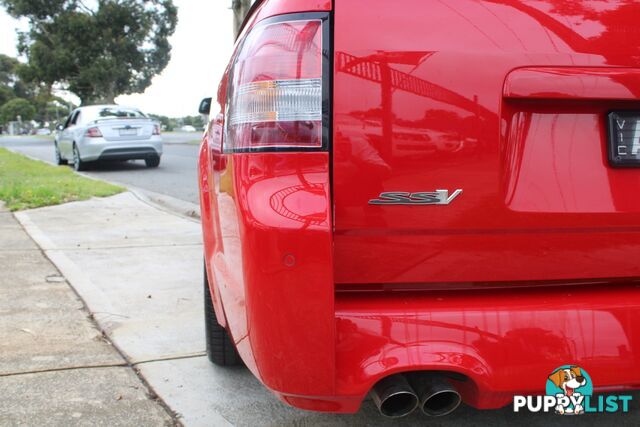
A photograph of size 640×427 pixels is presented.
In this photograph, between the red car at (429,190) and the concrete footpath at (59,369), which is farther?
the concrete footpath at (59,369)

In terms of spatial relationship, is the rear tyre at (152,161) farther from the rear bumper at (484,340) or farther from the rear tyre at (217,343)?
the rear bumper at (484,340)

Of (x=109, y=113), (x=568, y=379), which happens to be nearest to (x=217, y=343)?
(x=568, y=379)

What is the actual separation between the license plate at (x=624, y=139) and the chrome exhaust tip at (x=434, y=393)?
73 centimetres

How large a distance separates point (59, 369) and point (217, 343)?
0.68 metres

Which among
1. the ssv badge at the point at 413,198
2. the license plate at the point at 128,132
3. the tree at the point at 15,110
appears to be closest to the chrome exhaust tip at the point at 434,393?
the ssv badge at the point at 413,198

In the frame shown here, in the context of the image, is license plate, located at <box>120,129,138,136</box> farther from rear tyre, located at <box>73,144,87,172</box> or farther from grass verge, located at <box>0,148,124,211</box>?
grass verge, located at <box>0,148,124,211</box>

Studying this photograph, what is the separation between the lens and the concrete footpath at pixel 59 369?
2305 millimetres

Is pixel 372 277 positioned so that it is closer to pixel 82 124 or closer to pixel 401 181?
pixel 401 181

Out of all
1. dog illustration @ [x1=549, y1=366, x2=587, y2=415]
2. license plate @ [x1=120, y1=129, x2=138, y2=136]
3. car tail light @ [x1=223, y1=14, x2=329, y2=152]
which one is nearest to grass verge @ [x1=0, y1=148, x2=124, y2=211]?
license plate @ [x1=120, y1=129, x2=138, y2=136]

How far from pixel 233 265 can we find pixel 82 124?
40.5 ft

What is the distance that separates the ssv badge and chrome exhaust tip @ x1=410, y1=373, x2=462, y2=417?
0.48m

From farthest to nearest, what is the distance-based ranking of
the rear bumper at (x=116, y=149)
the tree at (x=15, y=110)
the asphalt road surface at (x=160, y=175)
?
the tree at (x=15, y=110) → the rear bumper at (x=116, y=149) → the asphalt road surface at (x=160, y=175)

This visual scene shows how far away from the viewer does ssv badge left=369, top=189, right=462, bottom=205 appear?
1.60 m

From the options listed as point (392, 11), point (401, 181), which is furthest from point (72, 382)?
point (392, 11)
